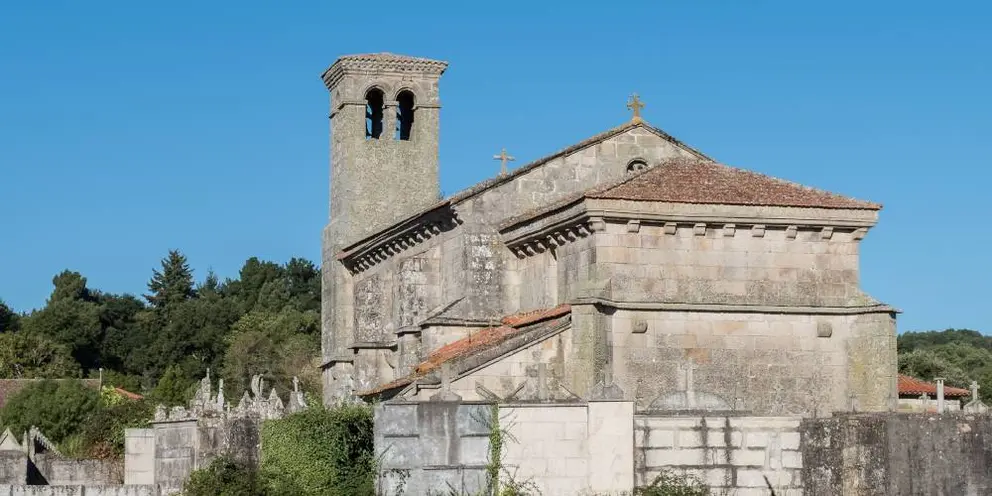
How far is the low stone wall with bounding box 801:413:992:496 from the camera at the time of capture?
73.2 feet

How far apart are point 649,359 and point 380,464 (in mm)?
8317

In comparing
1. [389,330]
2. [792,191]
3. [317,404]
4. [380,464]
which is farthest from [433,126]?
[380,464]

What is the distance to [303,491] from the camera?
2562cm

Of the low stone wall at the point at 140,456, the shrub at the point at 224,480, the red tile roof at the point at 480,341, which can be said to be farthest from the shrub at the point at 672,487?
the low stone wall at the point at 140,456

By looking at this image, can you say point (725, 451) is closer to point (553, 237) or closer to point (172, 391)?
point (553, 237)

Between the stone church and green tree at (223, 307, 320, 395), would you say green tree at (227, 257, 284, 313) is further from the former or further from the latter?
the stone church

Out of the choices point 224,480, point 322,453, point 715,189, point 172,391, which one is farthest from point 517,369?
point 172,391

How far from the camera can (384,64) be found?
141 ft

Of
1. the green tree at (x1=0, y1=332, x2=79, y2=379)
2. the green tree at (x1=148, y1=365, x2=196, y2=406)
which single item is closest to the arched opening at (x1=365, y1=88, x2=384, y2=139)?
the green tree at (x1=148, y1=365, x2=196, y2=406)

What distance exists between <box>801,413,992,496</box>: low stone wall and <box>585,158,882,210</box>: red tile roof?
855 centimetres

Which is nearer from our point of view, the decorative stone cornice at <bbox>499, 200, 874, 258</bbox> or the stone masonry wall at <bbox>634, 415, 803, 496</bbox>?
the stone masonry wall at <bbox>634, 415, 803, 496</bbox>

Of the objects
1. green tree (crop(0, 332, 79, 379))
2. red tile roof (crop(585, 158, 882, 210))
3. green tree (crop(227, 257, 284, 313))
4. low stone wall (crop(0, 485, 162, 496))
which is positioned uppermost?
green tree (crop(227, 257, 284, 313))

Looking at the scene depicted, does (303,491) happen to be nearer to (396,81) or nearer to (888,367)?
(888,367)

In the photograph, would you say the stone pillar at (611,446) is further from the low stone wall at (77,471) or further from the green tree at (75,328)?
the green tree at (75,328)
